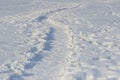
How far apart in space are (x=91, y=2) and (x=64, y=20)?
458 cm

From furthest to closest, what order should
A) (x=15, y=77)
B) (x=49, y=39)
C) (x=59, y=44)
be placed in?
1. (x=49, y=39)
2. (x=59, y=44)
3. (x=15, y=77)

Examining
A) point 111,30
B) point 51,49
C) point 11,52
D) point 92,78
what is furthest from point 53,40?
point 92,78

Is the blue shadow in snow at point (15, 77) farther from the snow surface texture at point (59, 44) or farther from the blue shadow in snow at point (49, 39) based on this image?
the blue shadow in snow at point (49, 39)

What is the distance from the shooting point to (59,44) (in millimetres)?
6793

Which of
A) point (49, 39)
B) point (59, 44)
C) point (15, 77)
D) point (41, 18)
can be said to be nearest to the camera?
point (15, 77)

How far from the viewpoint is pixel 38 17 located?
979 cm

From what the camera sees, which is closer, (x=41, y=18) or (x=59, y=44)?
(x=59, y=44)

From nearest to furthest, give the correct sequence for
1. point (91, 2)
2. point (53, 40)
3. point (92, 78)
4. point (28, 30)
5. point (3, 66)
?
point (92, 78), point (3, 66), point (53, 40), point (28, 30), point (91, 2)

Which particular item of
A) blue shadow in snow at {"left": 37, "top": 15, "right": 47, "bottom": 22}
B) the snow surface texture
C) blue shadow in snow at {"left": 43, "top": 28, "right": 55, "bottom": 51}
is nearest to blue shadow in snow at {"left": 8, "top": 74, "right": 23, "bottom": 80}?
the snow surface texture

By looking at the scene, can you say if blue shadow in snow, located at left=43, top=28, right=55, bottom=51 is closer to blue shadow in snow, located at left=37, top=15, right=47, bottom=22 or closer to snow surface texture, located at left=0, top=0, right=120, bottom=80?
snow surface texture, located at left=0, top=0, right=120, bottom=80

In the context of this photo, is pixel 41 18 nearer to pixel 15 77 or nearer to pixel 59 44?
pixel 59 44

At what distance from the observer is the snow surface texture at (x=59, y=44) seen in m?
5.01

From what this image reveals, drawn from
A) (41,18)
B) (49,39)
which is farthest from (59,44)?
(41,18)

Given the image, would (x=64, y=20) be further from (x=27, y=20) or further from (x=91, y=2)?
(x=91, y=2)
